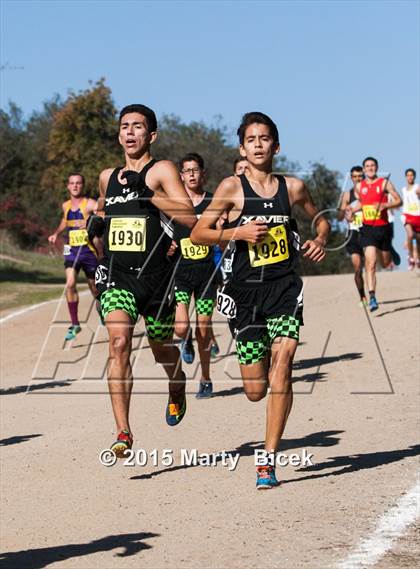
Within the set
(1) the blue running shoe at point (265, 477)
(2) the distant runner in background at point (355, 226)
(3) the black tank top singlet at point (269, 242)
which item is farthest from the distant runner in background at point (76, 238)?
(1) the blue running shoe at point (265, 477)

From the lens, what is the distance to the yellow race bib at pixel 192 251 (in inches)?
514

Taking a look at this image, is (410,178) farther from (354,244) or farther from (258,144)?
(258,144)

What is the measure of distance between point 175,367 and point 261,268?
125cm

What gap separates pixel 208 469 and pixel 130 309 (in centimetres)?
152

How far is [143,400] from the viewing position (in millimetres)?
12922

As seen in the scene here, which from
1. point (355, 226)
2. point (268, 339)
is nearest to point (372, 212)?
point (355, 226)

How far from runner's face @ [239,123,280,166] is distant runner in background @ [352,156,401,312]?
397 inches

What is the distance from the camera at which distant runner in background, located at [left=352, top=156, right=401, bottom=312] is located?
711 inches

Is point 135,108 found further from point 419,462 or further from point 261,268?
point 419,462

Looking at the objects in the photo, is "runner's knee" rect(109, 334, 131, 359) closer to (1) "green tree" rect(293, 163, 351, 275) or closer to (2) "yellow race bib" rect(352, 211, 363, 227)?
(2) "yellow race bib" rect(352, 211, 363, 227)

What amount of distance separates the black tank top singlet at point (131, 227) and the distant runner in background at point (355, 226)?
10293mm

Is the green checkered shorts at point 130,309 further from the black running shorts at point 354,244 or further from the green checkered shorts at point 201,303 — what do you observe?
the black running shorts at point 354,244

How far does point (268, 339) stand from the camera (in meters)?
8.45

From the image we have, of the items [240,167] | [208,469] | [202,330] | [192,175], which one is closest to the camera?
[208,469]
